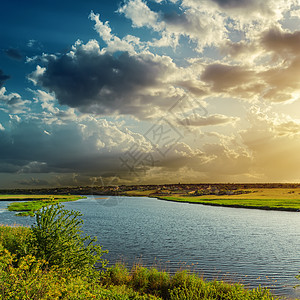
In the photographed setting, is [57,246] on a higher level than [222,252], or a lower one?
higher

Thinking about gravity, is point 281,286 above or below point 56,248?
below

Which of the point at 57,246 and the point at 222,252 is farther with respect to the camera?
the point at 222,252

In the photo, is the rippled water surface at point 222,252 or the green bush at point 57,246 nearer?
the green bush at point 57,246

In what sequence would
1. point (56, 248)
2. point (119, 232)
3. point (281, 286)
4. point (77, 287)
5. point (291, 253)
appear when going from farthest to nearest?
point (119, 232), point (291, 253), point (281, 286), point (56, 248), point (77, 287)

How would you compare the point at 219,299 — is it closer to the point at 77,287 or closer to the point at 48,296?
the point at 77,287

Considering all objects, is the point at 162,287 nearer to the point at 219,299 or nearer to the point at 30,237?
the point at 219,299

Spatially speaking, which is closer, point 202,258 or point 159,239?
point 202,258

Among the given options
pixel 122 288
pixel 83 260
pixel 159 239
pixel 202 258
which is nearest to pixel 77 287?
pixel 83 260

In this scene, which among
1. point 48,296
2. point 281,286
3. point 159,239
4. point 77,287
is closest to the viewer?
point 48,296

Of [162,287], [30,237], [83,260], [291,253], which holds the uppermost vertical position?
[30,237]

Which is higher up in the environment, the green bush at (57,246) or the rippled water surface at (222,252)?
the green bush at (57,246)

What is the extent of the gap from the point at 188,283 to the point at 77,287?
28.3ft

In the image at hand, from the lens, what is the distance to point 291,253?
33375 mm

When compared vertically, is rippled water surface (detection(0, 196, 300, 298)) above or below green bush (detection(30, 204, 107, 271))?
below
